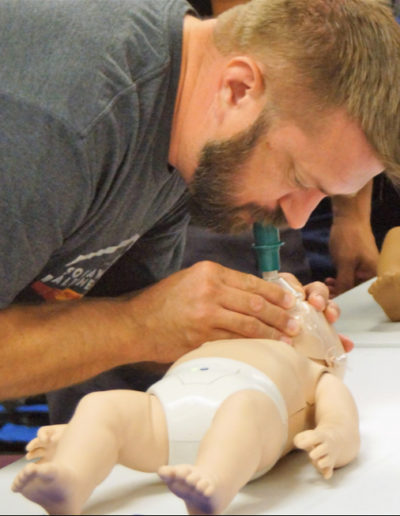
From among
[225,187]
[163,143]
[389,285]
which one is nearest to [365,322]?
[389,285]

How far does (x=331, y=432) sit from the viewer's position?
0.92 meters

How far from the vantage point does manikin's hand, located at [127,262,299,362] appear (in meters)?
1.17

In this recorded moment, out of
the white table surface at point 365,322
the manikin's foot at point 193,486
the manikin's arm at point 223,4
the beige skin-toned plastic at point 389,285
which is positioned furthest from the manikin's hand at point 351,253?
the manikin's foot at point 193,486

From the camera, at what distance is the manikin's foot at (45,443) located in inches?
36.5

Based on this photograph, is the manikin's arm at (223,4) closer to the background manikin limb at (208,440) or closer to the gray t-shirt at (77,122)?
the gray t-shirt at (77,122)

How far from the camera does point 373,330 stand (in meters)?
1.70

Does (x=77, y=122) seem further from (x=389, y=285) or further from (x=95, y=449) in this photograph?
(x=389, y=285)

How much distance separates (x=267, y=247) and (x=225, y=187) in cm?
12

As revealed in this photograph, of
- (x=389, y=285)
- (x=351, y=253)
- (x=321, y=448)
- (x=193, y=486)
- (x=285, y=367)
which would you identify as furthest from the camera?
(x=351, y=253)

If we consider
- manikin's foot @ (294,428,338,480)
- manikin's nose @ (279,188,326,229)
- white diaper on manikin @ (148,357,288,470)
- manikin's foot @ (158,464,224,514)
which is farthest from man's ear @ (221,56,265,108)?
manikin's foot @ (158,464,224,514)

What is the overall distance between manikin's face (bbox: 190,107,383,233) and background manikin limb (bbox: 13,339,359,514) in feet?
0.89

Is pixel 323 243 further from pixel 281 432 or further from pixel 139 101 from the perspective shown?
pixel 281 432

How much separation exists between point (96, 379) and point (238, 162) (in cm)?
69

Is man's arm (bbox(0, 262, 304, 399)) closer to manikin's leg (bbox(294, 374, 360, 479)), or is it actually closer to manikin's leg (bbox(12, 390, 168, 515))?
manikin's leg (bbox(294, 374, 360, 479))
